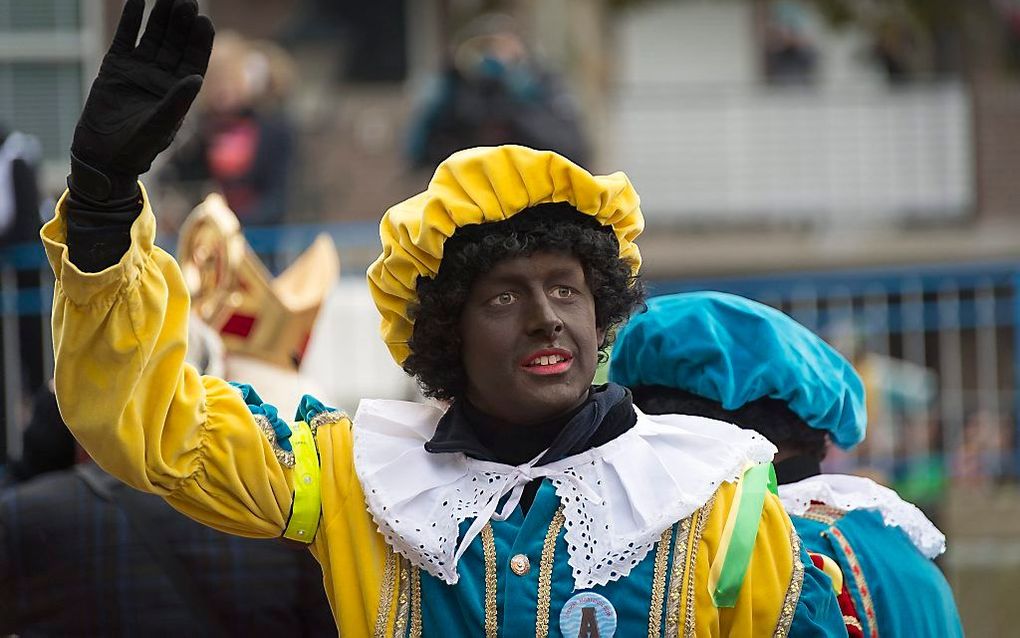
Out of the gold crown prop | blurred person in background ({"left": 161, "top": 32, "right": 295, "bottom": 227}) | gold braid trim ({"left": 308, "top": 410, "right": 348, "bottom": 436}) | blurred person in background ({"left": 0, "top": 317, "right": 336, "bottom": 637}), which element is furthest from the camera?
blurred person in background ({"left": 161, "top": 32, "right": 295, "bottom": 227})

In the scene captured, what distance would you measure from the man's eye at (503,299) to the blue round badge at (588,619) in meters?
0.50

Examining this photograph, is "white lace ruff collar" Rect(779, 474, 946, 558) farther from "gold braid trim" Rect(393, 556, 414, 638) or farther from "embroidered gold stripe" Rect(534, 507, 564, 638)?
"gold braid trim" Rect(393, 556, 414, 638)

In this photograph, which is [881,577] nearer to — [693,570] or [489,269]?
[693,570]

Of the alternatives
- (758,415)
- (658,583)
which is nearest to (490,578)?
(658,583)

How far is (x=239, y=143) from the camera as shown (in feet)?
27.0

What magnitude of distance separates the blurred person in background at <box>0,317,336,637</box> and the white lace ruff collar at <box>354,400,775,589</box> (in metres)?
0.71

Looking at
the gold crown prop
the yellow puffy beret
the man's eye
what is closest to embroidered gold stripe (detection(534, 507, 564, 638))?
the man's eye

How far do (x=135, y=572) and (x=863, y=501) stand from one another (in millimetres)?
1462

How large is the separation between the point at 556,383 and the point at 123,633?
1.22m

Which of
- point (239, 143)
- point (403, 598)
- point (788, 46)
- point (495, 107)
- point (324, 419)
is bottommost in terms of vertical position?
point (403, 598)

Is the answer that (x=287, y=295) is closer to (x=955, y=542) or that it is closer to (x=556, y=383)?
(x=556, y=383)

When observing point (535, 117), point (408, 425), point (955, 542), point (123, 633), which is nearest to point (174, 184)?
point (535, 117)

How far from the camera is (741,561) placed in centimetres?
289

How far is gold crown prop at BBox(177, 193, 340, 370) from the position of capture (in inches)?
161
